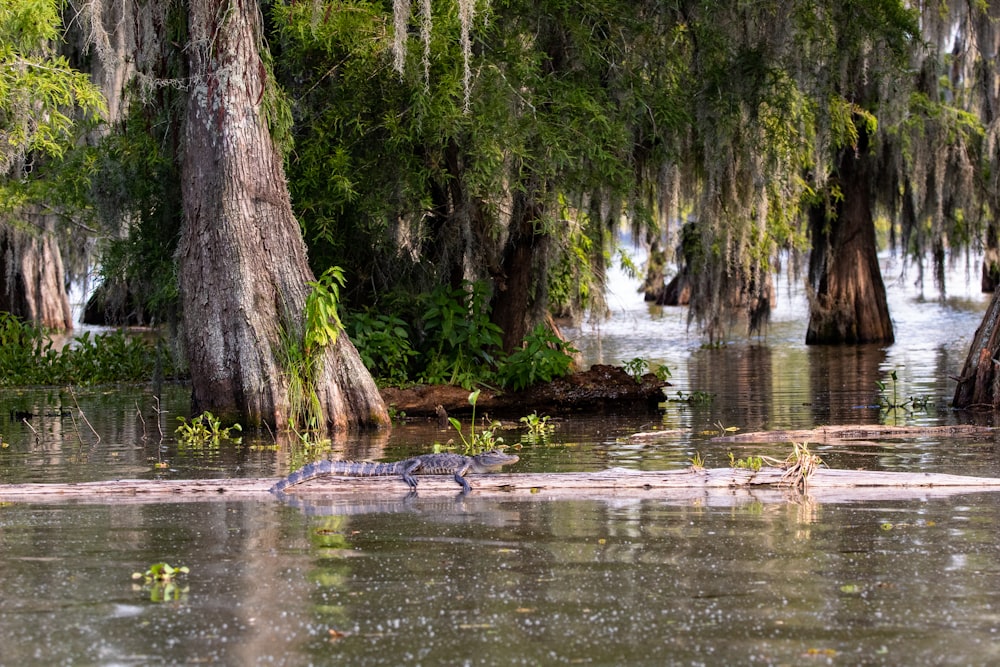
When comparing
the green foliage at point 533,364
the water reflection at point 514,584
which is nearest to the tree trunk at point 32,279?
the green foliage at point 533,364

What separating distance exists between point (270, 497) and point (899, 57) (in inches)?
441

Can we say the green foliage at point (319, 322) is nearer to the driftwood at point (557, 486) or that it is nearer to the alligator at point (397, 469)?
the alligator at point (397, 469)

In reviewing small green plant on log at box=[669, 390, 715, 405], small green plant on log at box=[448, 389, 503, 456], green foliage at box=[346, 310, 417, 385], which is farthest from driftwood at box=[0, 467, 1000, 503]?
small green plant on log at box=[669, 390, 715, 405]

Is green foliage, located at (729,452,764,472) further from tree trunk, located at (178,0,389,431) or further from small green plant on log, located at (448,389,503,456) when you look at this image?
tree trunk, located at (178,0,389,431)

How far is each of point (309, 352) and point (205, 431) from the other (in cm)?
121

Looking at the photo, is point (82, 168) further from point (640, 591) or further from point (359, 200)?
point (640, 591)

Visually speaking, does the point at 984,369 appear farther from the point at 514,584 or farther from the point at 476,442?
the point at 514,584

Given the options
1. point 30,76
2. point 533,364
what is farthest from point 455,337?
point 30,76

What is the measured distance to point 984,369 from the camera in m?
13.8

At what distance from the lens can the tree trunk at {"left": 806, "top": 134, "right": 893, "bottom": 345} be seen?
24.5 meters

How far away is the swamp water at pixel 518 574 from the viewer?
16.9 ft

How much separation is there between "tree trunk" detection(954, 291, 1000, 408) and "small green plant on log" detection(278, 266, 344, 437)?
259 inches

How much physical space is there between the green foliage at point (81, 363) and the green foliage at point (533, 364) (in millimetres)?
6101

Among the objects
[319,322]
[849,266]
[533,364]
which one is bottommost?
[533,364]
